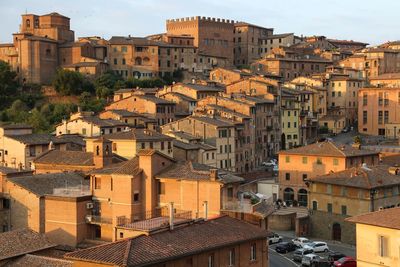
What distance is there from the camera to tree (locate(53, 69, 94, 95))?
87250 mm

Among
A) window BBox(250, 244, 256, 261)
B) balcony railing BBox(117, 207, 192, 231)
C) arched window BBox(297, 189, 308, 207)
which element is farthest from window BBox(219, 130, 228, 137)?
window BBox(250, 244, 256, 261)

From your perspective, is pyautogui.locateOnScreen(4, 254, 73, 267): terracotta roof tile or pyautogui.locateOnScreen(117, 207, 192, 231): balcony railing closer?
pyautogui.locateOnScreen(4, 254, 73, 267): terracotta roof tile

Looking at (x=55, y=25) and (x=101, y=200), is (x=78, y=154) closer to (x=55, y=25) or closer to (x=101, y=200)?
(x=101, y=200)

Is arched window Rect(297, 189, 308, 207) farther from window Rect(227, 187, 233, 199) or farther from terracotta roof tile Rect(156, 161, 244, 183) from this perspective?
window Rect(227, 187, 233, 199)

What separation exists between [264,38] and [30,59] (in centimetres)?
4572

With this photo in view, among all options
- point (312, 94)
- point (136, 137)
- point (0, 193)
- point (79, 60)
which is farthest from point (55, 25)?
point (0, 193)

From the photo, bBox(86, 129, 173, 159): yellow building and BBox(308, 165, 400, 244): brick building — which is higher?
BBox(86, 129, 173, 159): yellow building

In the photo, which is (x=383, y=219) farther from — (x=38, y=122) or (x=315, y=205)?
(x=38, y=122)

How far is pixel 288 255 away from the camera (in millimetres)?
43625

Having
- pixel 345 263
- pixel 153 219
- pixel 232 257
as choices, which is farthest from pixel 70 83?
pixel 232 257

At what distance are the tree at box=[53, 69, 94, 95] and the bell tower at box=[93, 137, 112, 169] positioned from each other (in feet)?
144

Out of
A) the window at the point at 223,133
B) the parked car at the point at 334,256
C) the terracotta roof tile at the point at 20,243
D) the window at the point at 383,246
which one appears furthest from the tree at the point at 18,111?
the window at the point at 383,246

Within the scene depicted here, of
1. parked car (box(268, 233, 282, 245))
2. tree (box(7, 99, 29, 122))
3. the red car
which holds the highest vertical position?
tree (box(7, 99, 29, 122))

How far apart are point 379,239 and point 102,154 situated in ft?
69.1
